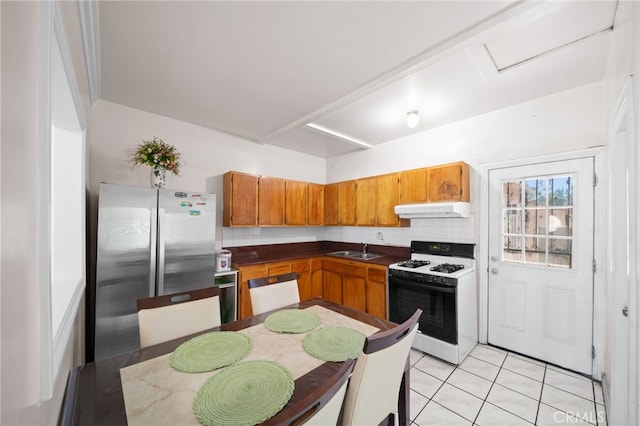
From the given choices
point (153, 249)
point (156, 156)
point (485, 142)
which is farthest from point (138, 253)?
point (485, 142)

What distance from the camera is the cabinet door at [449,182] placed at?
2.91 m

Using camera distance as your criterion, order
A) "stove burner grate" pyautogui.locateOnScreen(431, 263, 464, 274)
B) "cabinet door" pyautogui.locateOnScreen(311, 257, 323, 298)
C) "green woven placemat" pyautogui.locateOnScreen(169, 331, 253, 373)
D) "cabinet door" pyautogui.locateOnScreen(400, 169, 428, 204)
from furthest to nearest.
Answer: "cabinet door" pyautogui.locateOnScreen(311, 257, 323, 298) → "cabinet door" pyautogui.locateOnScreen(400, 169, 428, 204) → "stove burner grate" pyautogui.locateOnScreen(431, 263, 464, 274) → "green woven placemat" pyautogui.locateOnScreen(169, 331, 253, 373)

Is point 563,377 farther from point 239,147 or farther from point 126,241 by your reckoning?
point 239,147

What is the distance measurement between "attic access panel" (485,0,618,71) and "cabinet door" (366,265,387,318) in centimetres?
244

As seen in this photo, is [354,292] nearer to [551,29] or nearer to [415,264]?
[415,264]

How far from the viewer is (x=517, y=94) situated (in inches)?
98.2

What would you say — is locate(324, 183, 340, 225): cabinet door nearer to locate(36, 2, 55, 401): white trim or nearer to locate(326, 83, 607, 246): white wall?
locate(326, 83, 607, 246): white wall

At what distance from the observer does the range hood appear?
2825 mm

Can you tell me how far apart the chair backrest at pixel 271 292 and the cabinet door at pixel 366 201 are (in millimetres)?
1999

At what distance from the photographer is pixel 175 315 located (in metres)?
1.58

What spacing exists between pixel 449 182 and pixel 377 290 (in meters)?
1.63

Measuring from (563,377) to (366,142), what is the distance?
11.3ft

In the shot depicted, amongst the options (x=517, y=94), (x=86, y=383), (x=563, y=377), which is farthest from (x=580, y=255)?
(x=86, y=383)

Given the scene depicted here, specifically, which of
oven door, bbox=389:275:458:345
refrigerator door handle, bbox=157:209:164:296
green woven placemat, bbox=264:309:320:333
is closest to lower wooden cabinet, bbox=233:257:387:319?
oven door, bbox=389:275:458:345
